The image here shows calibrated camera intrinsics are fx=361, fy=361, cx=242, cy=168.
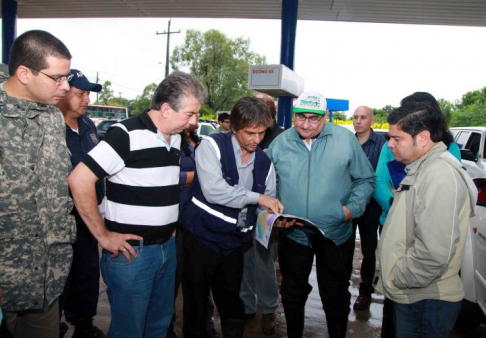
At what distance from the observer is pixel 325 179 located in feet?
8.71

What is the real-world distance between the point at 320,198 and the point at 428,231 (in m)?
0.98

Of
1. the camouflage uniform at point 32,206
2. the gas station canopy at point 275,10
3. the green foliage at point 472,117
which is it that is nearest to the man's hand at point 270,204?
the camouflage uniform at point 32,206

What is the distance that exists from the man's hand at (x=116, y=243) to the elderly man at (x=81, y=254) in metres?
1.02

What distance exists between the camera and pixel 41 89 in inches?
68.9

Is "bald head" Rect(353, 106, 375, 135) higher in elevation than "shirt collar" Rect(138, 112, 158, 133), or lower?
higher

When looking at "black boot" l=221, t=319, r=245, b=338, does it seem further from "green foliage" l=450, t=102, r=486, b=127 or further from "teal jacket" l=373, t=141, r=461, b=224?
"green foliage" l=450, t=102, r=486, b=127

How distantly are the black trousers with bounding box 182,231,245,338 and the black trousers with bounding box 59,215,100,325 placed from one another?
947 mm

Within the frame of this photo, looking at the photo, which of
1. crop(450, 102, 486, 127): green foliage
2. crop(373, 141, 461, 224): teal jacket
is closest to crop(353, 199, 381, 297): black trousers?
crop(373, 141, 461, 224): teal jacket

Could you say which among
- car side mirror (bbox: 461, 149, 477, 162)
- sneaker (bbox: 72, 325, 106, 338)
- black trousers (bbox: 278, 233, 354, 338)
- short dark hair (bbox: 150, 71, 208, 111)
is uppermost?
short dark hair (bbox: 150, 71, 208, 111)

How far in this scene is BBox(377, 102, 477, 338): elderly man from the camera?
1.71 metres

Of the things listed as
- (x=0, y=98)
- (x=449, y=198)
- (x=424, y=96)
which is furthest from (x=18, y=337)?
(x=424, y=96)

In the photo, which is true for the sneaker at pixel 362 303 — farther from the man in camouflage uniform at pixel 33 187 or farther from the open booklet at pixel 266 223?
the man in camouflage uniform at pixel 33 187

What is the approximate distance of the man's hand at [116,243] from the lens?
1878 mm

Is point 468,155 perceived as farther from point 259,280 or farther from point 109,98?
point 109,98
